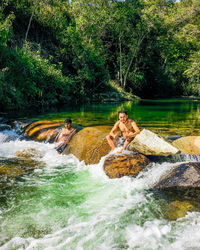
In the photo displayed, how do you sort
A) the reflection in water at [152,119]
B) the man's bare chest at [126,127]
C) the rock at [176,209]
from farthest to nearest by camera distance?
the reflection in water at [152,119], the man's bare chest at [126,127], the rock at [176,209]

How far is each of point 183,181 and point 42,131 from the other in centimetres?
628

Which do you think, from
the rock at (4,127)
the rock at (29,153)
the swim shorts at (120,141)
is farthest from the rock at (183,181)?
the rock at (4,127)

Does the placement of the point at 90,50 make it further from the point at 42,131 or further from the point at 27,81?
the point at 42,131

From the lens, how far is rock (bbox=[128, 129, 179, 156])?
18.2 feet

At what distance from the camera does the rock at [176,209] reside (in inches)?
137

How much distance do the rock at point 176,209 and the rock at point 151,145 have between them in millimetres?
1813

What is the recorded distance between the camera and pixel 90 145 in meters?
6.75

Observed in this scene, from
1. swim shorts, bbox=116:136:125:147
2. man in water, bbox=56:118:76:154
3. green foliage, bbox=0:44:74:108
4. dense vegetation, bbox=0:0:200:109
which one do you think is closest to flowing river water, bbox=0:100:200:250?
swim shorts, bbox=116:136:125:147

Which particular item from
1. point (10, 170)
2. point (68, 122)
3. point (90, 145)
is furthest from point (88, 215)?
point (68, 122)

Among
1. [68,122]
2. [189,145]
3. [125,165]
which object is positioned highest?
[68,122]

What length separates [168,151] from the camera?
5488mm

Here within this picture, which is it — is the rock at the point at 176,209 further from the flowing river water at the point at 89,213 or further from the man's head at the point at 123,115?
the man's head at the point at 123,115

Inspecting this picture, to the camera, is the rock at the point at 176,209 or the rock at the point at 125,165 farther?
the rock at the point at 125,165

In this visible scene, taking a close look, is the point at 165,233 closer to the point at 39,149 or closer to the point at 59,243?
the point at 59,243
